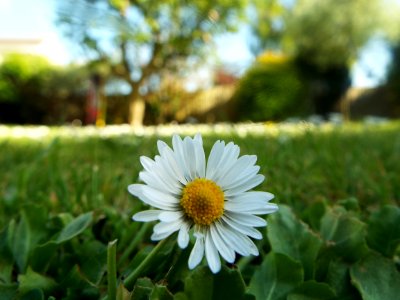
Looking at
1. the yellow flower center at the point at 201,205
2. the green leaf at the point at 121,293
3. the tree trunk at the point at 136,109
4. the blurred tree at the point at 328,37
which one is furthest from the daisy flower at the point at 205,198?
the blurred tree at the point at 328,37

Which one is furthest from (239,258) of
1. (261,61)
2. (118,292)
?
(261,61)

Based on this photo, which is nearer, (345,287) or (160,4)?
(345,287)

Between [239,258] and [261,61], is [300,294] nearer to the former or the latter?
[239,258]

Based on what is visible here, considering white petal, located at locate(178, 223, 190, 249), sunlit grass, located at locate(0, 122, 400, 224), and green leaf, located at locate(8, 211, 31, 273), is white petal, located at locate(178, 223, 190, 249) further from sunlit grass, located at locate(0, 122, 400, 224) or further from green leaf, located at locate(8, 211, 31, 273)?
green leaf, located at locate(8, 211, 31, 273)

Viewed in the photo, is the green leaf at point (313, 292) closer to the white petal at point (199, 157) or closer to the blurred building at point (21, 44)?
the white petal at point (199, 157)

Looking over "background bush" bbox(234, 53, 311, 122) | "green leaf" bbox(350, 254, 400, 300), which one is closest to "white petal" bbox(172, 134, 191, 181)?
"green leaf" bbox(350, 254, 400, 300)

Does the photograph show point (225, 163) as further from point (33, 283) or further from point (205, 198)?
point (33, 283)
